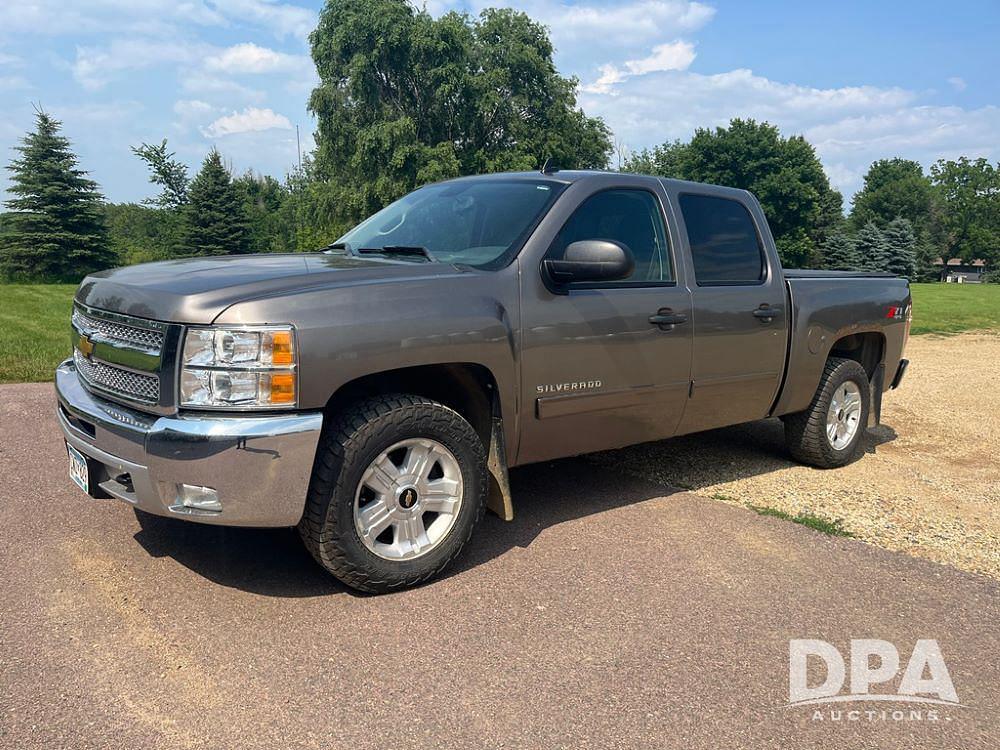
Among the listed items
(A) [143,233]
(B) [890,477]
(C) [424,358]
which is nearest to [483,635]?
(C) [424,358]

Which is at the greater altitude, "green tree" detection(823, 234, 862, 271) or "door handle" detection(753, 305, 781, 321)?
"green tree" detection(823, 234, 862, 271)

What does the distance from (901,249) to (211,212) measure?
45.0m

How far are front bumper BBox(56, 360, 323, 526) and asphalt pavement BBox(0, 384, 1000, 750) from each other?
45 centimetres

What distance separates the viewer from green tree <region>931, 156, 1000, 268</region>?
9044 centimetres

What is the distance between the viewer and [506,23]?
1666 inches

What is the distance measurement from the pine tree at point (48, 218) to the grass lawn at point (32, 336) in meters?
16.0

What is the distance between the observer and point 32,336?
1200cm

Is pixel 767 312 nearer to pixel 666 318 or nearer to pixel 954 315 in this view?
pixel 666 318

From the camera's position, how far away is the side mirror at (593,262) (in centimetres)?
381

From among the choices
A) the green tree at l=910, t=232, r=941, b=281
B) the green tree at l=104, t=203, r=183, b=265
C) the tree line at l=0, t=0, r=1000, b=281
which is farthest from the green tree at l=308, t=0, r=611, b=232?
the green tree at l=910, t=232, r=941, b=281

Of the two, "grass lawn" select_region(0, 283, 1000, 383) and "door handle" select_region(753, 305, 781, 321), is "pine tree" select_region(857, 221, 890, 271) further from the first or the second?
"door handle" select_region(753, 305, 781, 321)

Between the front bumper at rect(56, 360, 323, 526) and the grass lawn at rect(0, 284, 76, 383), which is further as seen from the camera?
the grass lawn at rect(0, 284, 76, 383)

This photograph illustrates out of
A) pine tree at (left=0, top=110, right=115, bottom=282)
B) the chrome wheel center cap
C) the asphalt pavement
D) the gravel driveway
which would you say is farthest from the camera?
pine tree at (left=0, top=110, right=115, bottom=282)

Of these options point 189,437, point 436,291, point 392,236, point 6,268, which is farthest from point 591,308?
point 6,268
